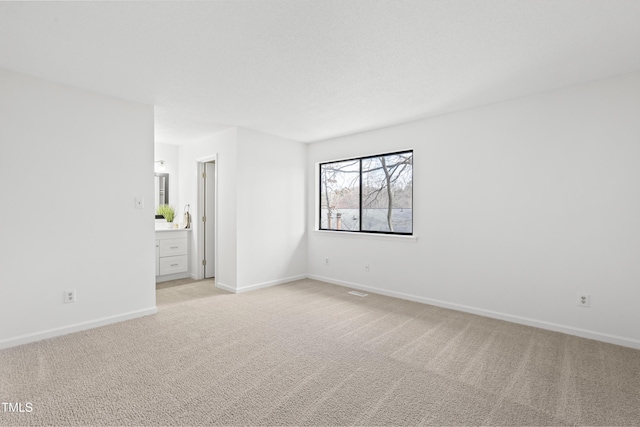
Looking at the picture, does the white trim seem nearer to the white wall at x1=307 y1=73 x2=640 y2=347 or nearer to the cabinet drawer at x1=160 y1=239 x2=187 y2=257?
the cabinet drawer at x1=160 y1=239 x2=187 y2=257

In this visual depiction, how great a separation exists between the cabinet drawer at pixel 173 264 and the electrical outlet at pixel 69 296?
2128 millimetres

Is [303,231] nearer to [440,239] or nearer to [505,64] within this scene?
[440,239]

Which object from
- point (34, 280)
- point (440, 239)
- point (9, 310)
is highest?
point (440, 239)

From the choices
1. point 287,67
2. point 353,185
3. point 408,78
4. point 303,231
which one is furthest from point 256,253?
point 408,78

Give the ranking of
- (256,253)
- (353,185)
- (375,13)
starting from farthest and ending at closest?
(353,185)
(256,253)
(375,13)

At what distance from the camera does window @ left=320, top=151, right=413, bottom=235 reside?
14.6ft

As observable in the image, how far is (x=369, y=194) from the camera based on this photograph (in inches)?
193

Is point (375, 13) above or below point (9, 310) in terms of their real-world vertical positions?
above

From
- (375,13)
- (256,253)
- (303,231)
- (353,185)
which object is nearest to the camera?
(375,13)

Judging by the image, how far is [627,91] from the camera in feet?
9.04

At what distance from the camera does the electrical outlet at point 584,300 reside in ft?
9.61

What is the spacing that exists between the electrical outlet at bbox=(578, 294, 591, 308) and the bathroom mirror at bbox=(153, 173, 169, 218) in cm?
591

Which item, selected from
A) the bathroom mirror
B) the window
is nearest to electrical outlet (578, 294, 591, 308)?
the window

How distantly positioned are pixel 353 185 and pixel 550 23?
10.9 ft
